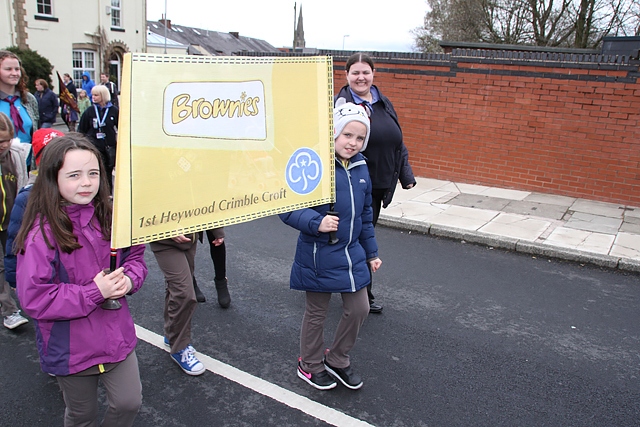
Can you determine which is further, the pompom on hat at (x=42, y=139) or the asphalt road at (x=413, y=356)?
the asphalt road at (x=413, y=356)

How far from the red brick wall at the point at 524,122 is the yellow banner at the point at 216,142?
723cm

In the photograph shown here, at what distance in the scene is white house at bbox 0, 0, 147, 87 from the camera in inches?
811

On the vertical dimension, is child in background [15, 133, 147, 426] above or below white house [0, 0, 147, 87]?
below

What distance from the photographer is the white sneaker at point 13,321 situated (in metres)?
3.97

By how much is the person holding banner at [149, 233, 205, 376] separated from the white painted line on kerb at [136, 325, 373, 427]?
5.8 inches

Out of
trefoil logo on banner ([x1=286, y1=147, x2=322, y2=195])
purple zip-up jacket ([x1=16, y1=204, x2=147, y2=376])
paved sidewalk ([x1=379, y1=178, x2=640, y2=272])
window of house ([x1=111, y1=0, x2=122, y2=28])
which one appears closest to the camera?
purple zip-up jacket ([x1=16, y1=204, x2=147, y2=376])

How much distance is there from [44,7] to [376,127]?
74.9 ft

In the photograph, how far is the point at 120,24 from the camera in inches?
1024

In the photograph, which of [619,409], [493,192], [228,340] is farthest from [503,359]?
[493,192]

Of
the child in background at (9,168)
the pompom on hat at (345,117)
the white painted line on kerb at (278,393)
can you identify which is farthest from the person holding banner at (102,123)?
the pompom on hat at (345,117)

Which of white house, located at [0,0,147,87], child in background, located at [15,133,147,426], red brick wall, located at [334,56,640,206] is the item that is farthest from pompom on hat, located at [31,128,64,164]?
white house, located at [0,0,147,87]

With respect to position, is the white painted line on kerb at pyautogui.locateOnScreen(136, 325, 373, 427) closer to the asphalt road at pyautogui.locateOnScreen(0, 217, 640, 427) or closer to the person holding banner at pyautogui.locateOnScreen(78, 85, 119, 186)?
the asphalt road at pyautogui.locateOnScreen(0, 217, 640, 427)

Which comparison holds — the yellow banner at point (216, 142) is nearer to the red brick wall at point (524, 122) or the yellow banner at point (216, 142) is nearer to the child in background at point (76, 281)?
the child in background at point (76, 281)

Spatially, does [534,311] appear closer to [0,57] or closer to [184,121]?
[184,121]
